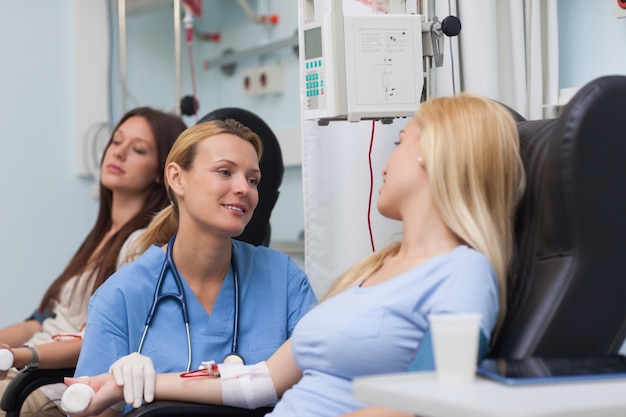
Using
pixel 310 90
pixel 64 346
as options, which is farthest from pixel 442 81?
pixel 64 346

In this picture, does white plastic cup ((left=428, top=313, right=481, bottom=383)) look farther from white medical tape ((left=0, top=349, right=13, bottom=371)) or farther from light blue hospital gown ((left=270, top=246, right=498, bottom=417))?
white medical tape ((left=0, top=349, right=13, bottom=371))

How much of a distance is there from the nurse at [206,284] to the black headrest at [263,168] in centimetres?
21

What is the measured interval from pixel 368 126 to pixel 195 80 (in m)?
1.94

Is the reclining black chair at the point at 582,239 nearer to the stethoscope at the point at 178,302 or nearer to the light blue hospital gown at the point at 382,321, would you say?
the light blue hospital gown at the point at 382,321

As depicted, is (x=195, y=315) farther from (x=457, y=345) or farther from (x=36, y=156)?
(x=36, y=156)

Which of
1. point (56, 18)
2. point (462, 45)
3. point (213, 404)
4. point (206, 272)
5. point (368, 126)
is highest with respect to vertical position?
point (56, 18)

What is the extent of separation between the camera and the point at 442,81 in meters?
2.26

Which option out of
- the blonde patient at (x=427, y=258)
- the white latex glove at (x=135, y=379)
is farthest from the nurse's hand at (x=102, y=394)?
the blonde patient at (x=427, y=258)

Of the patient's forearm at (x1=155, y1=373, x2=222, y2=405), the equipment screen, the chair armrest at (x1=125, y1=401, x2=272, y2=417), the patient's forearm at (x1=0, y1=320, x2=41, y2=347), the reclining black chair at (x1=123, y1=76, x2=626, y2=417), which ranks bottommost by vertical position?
the patient's forearm at (x1=0, y1=320, x2=41, y2=347)

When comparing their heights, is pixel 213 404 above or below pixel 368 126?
below

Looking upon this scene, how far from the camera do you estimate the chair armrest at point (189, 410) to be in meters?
1.55

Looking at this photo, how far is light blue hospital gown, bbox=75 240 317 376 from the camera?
5.82 ft

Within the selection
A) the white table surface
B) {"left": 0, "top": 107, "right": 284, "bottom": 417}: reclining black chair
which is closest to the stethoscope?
{"left": 0, "top": 107, "right": 284, "bottom": 417}: reclining black chair

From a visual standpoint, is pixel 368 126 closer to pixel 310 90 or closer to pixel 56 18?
pixel 310 90
